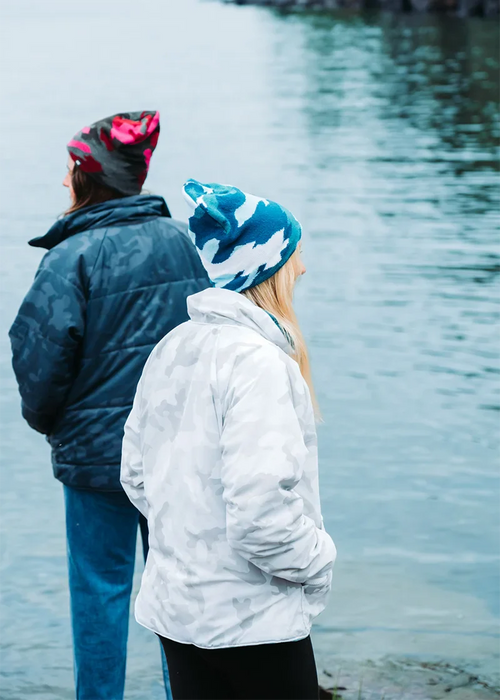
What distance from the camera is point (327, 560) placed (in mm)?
2330

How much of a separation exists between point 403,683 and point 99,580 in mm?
1381

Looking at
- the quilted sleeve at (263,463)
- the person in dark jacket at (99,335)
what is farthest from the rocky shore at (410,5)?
the quilted sleeve at (263,463)

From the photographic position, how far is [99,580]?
328cm

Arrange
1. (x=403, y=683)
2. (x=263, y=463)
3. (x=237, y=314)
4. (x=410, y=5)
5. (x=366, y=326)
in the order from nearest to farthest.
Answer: (x=263, y=463) → (x=237, y=314) → (x=403, y=683) → (x=366, y=326) → (x=410, y=5)

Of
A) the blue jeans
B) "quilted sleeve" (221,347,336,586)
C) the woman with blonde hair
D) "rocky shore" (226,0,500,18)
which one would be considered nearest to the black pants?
the woman with blonde hair

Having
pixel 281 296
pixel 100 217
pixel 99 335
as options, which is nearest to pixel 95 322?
pixel 99 335

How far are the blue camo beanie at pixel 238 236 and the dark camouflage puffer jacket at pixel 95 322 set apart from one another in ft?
2.60

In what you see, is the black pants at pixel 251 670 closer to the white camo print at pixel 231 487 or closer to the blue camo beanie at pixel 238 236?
the white camo print at pixel 231 487

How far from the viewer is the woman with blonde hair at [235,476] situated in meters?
2.20

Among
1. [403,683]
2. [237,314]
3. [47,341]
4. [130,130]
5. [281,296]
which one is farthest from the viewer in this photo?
[403,683]

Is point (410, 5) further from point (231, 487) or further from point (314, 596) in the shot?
point (231, 487)

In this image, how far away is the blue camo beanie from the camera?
2367 mm

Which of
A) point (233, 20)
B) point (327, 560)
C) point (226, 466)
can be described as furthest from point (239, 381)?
point (233, 20)

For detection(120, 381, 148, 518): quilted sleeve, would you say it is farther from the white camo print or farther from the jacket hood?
the jacket hood
